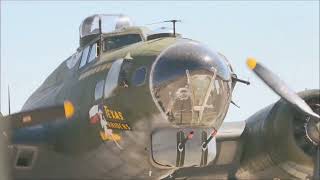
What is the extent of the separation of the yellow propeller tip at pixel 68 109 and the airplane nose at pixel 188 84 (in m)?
2.52

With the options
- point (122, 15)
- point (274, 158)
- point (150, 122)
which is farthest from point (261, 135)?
point (150, 122)

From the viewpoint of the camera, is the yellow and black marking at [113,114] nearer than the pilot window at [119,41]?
Yes

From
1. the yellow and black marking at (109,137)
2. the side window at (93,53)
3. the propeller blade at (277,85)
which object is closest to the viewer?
the yellow and black marking at (109,137)

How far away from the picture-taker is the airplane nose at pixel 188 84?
9.30 metres

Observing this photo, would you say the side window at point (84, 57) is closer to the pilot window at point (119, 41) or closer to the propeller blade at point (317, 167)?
the pilot window at point (119, 41)

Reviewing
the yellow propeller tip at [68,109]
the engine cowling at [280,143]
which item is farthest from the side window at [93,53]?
the engine cowling at [280,143]

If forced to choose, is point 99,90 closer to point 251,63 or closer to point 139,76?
point 139,76

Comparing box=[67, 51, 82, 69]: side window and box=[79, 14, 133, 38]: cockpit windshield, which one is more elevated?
box=[79, 14, 133, 38]: cockpit windshield

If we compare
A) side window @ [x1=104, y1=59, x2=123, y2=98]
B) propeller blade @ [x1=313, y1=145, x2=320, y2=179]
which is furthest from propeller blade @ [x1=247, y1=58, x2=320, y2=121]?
side window @ [x1=104, y1=59, x2=123, y2=98]

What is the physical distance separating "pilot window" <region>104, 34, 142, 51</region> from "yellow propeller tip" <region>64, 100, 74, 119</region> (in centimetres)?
127

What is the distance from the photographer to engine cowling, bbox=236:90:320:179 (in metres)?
13.7

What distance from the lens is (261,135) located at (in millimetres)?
14320

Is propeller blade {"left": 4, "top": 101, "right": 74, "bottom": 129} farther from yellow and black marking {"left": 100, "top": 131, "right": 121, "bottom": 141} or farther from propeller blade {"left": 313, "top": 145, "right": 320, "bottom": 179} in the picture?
propeller blade {"left": 313, "top": 145, "right": 320, "bottom": 179}

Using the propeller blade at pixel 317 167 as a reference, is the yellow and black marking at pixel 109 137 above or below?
above
